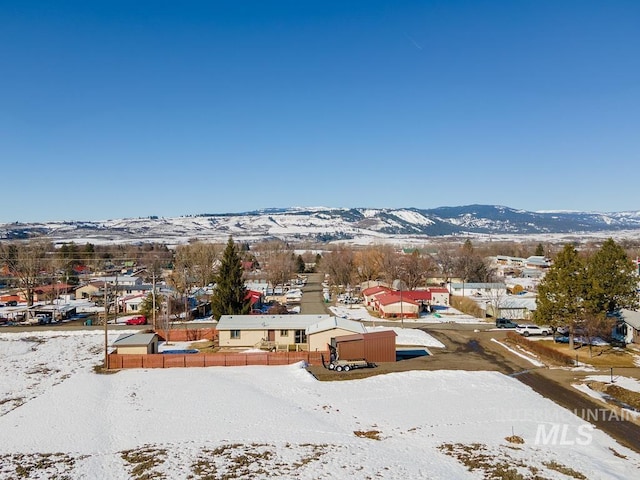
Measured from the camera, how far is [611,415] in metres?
23.7

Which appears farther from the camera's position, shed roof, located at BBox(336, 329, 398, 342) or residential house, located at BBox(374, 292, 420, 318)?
residential house, located at BBox(374, 292, 420, 318)

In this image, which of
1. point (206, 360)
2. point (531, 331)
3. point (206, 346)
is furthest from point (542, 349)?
point (206, 346)

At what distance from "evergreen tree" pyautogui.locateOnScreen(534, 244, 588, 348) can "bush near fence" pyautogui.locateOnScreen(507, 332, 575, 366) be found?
2277 millimetres

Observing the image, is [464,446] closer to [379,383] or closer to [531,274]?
[379,383]

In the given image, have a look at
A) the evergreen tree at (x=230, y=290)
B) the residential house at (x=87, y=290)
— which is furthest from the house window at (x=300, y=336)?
the residential house at (x=87, y=290)

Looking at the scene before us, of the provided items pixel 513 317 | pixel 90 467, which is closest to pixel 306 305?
pixel 513 317

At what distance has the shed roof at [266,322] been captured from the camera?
137 feet

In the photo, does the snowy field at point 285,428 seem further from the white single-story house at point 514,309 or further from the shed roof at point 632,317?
the white single-story house at point 514,309

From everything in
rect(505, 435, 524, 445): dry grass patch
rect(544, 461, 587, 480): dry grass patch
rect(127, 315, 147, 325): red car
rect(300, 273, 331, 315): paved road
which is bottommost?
rect(300, 273, 331, 315): paved road

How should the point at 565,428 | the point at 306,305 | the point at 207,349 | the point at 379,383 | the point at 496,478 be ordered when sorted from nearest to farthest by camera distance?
1. the point at 496,478
2. the point at 565,428
3. the point at 379,383
4. the point at 207,349
5. the point at 306,305

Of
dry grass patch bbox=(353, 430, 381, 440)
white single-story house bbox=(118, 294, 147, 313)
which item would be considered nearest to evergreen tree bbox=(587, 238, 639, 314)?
dry grass patch bbox=(353, 430, 381, 440)

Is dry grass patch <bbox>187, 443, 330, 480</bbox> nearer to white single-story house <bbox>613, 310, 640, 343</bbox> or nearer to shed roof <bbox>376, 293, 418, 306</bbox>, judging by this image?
white single-story house <bbox>613, 310, 640, 343</bbox>

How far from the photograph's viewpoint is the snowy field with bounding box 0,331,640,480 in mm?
17578

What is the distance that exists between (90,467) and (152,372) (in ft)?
51.6
